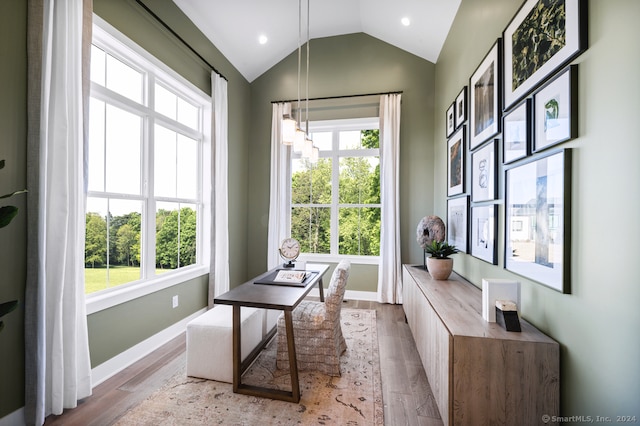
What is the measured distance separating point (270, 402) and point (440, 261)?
1.77 meters

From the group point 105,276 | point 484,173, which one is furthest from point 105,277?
point 484,173

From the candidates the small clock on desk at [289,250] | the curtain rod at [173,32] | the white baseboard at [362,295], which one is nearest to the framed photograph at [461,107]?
the small clock on desk at [289,250]

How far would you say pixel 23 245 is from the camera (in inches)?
64.7

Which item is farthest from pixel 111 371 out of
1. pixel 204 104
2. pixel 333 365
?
pixel 204 104

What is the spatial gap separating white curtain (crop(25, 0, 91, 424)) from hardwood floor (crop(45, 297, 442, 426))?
0.14 m

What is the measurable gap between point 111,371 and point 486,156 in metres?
3.37

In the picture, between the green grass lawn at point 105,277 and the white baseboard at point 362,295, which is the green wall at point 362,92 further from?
the green grass lawn at point 105,277

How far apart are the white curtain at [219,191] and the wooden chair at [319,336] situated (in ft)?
4.99

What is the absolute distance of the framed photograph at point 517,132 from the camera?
1562mm

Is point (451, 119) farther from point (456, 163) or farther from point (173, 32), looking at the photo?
point (173, 32)

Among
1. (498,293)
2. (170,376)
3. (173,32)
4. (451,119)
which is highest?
(173,32)

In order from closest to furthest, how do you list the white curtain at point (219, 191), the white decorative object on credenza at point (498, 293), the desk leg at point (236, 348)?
the white decorative object on credenza at point (498, 293) → the desk leg at point (236, 348) → the white curtain at point (219, 191)

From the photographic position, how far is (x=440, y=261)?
98.8 inches

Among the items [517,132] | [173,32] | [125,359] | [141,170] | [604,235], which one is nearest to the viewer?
[604,235]
